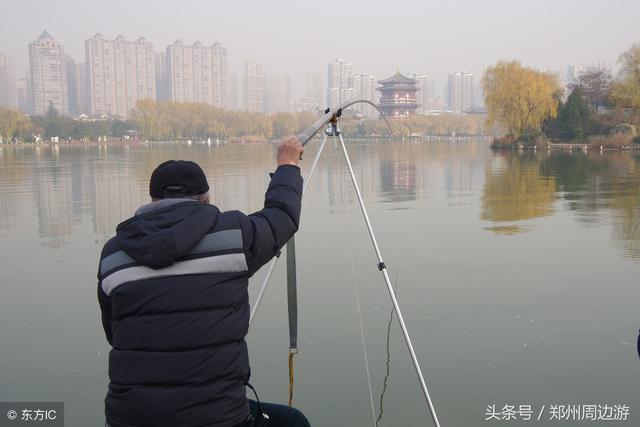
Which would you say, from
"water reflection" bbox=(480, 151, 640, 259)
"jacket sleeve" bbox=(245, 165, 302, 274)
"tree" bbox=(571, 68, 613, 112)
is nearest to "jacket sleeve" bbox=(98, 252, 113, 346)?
"jacket sleeve" bbox=(245, 165, 302, 274)

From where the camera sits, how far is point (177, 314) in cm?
178

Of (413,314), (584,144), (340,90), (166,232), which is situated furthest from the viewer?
(584,144)

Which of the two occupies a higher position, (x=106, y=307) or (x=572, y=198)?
(x=106, y=307)

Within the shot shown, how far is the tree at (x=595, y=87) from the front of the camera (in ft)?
Answer: 169

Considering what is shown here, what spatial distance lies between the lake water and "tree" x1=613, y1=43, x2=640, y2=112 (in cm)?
3004

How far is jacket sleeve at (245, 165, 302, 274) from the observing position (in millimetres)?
1920

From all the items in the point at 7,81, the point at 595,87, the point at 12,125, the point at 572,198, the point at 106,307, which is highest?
the point at 7,81

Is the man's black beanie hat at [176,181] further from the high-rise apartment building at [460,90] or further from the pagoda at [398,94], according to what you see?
the high-rise apartment building at [460,90]

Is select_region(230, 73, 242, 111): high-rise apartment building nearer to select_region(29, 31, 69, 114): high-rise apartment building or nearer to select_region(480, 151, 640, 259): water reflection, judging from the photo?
select_region(29, 31, 69, 114): high-rise apartment building

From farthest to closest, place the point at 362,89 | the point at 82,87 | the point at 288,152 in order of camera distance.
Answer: the point at 82,87 → the point at 362,89 → the point at 288,152

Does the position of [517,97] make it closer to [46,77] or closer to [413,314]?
[413,314]

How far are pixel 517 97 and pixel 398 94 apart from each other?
65.5 m

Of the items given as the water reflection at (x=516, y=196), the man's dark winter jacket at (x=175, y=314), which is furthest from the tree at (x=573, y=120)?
the man's dark winter jacket at (x=175, y=314)

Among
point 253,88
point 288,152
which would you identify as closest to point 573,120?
point 288,152
